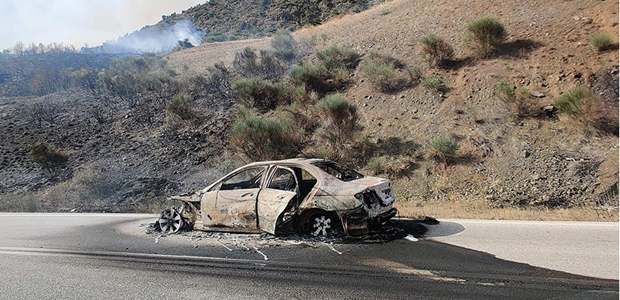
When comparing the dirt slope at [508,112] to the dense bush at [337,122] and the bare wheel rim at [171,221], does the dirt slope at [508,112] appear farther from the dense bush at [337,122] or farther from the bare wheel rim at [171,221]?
the bare wheel rim at [171,221]

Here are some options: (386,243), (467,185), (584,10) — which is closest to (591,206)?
(467,185)

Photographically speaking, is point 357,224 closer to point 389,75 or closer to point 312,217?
point 312,217

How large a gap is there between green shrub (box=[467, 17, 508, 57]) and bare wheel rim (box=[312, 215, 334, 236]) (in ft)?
51.6

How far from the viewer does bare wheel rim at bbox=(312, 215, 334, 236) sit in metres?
6.68

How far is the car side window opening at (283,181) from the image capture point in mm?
7151

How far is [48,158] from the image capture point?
753 inches

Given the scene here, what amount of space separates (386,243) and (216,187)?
327 cm

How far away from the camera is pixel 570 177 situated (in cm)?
1189

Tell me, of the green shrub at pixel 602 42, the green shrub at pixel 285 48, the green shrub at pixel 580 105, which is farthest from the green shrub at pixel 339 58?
the green shrub at pixel 580 105

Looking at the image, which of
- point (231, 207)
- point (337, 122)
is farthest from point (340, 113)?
point (231, 207)

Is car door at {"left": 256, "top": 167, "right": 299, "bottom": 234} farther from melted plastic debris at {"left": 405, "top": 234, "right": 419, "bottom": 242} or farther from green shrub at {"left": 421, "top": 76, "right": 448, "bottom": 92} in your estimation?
green shrub at {"left": 421, "top": 76, "right": 448, "bottom": 92}

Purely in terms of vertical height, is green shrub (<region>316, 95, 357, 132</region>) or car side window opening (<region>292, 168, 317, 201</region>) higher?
green shrub (<region>316, 95, 357, 132</region>)

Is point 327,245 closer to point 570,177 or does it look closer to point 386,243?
point 386,243

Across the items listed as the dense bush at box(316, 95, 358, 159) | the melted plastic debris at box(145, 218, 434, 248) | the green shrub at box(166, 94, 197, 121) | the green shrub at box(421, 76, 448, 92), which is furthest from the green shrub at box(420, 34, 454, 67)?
the melted plastic debris at box(145, 218, 434, 248)
